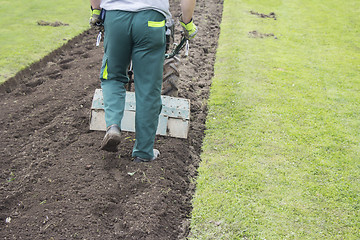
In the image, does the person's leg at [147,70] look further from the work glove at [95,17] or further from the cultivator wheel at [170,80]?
the cultivator wheel at [170,80]

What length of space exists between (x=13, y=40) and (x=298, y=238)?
24.9 ft

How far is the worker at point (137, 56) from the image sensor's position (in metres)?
3.47

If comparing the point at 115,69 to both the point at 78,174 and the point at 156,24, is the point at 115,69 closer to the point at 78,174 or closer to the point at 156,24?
the point at 156,24

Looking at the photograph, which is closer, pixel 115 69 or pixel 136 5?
pixel 136 5

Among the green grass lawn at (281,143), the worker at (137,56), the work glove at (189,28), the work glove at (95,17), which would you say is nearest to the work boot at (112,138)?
the worker at (137,56)

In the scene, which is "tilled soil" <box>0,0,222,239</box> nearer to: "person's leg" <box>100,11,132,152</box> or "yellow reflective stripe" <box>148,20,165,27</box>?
"person's leg" <box>100,11,132,152</box>

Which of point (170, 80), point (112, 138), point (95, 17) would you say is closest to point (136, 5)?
point (95, 17)

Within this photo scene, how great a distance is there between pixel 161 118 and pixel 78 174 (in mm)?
1303

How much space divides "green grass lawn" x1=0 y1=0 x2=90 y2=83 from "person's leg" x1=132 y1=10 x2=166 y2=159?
3.75m

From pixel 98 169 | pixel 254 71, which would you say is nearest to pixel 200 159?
pixel 98 169

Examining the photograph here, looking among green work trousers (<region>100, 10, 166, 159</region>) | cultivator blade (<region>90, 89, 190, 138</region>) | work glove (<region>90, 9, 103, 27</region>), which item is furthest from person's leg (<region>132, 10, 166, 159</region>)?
cultivator blade (<region>90, 89, 190, 138</region>)

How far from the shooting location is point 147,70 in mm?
3668

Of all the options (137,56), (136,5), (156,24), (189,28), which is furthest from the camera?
(189,28)

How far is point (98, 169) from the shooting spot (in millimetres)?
3852
